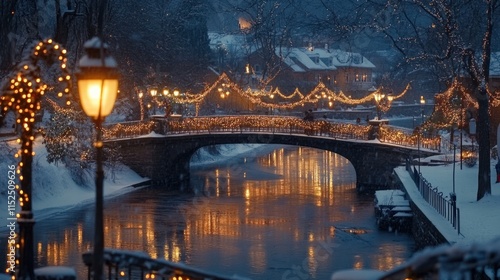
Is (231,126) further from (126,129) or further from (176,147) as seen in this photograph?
(126,129)

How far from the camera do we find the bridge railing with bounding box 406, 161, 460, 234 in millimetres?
22531

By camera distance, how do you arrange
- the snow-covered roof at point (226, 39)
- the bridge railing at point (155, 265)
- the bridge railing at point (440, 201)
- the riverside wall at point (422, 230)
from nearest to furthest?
the bridge railing at point (155, 265) < the bridge railing at point (440, 201) < the riverside wall at point (422, 230) < the snow-covered roof at point (226, 39)

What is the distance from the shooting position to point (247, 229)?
114 feet

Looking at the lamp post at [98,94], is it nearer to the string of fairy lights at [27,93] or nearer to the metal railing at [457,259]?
the string of fairy lights at [27,93]

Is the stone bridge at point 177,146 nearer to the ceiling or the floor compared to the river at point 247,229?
nearer to the ceiling

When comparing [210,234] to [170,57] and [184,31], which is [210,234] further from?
[184,31]

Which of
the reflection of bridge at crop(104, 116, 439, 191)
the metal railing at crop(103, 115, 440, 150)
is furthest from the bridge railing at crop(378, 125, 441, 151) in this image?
the metal railing at crop(103, 115, 440, 150)

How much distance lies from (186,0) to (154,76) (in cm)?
1749

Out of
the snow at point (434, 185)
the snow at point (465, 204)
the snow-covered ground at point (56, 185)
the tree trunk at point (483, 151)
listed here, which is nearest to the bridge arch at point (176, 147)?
the snow at point (434, 185)

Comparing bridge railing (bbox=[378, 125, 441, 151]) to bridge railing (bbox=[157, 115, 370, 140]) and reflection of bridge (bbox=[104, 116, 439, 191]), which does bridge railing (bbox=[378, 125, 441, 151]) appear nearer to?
reflection of bridge (bbox=[104, 116, 439, 191])

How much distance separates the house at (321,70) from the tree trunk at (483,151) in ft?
209

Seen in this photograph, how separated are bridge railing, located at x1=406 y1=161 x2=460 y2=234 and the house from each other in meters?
59.4

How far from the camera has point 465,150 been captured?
41.5 meters

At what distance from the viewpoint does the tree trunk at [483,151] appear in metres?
26.8
